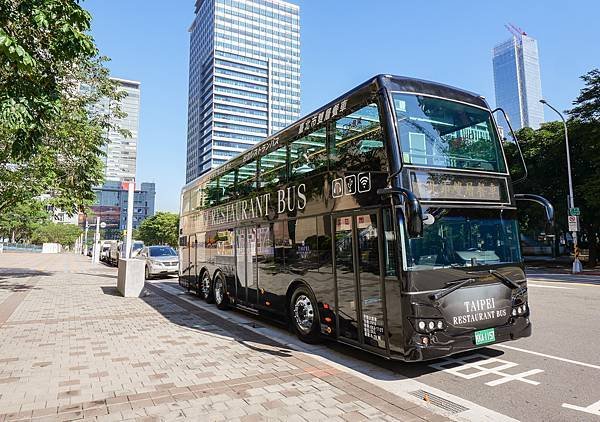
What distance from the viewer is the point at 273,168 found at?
828 cm

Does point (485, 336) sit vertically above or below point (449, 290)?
below

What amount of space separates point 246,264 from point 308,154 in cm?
342

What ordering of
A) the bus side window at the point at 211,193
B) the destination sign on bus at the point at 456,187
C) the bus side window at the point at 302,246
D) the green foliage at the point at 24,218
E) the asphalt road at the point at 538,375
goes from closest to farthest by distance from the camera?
the asphalt road at the point at 538,375 → the destination sign on bus at the point at 456,187 → the bus side window at the point at 302,246 → the bus side window at the point at 211,193 → the green foliage at the point at 24,218

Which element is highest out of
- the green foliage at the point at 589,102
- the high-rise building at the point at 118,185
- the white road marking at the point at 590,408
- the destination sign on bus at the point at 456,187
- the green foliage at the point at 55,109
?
the high-rise building at the point at 118,185

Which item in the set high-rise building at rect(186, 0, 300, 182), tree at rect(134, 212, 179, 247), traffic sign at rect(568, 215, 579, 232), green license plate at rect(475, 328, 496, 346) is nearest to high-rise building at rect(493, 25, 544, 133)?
high-rise building at rect(186, 0, 300, 182)

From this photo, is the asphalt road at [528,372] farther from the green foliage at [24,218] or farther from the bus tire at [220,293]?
the green foliage at [24,218]

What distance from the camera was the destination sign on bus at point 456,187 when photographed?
5309 millimetres

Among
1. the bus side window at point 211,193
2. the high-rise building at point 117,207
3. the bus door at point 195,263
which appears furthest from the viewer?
the high-rise building at point 117,207

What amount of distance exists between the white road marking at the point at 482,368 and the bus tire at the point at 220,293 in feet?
20.0

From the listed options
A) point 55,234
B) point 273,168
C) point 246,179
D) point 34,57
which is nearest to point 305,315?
point 273,168

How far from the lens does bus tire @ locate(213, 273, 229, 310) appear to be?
34.7ft

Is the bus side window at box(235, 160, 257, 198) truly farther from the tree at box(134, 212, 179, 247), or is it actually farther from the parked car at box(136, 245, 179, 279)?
the tree at box(134, 212, 179, 247)

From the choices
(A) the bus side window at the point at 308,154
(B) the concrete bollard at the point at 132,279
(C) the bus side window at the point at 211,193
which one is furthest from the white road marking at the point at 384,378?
(B) the concrete bollard at the point at 132,279

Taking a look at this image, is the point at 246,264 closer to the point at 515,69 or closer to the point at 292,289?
the point at 292,289
